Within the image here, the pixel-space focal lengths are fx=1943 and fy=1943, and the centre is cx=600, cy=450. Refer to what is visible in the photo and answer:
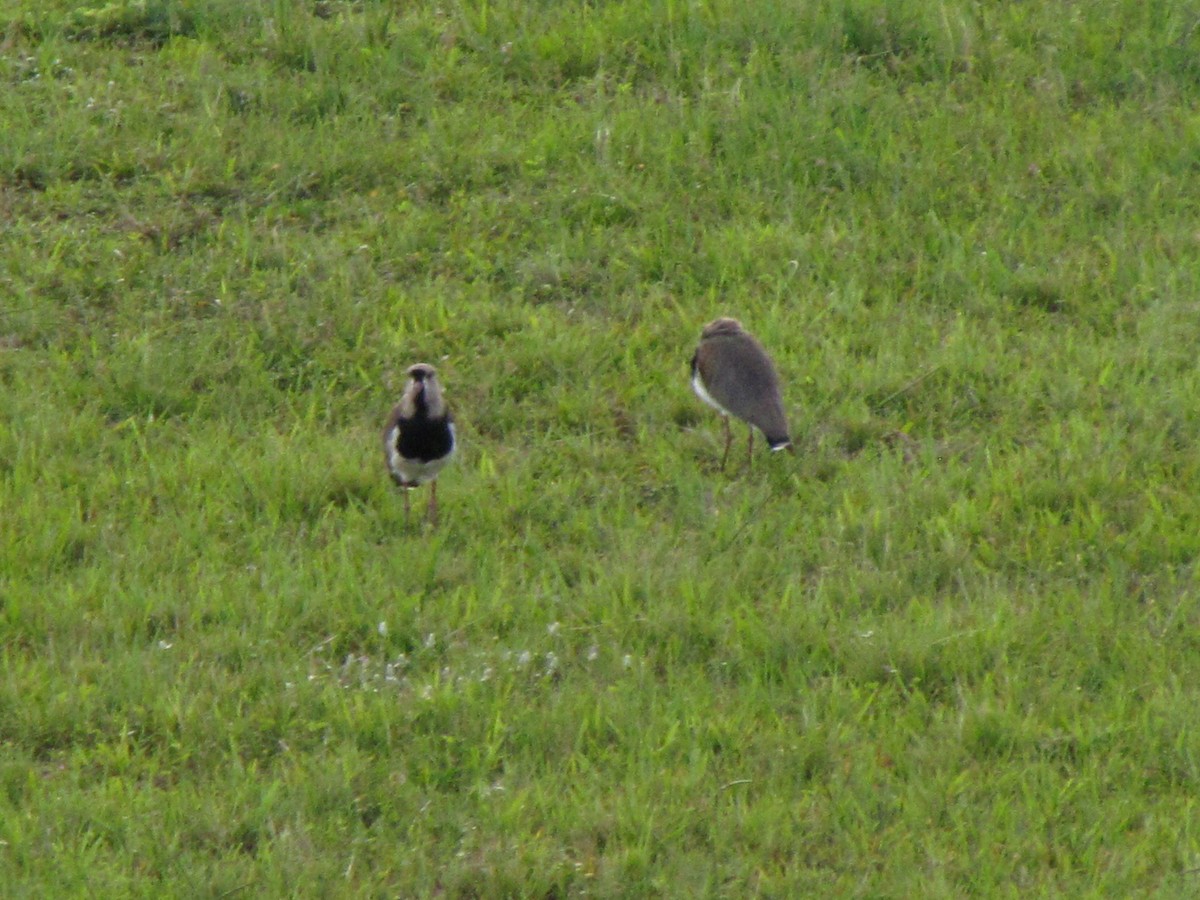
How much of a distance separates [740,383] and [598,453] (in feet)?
2.35

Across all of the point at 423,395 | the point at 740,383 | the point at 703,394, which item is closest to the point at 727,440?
the point at 703,394

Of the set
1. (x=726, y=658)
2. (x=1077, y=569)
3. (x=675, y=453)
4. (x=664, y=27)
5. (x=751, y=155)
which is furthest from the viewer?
(x=664, y=27)

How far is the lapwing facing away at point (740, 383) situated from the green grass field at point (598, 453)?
8.2 inches

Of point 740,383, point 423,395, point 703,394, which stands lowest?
point 703,394

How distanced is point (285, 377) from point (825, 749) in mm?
3819

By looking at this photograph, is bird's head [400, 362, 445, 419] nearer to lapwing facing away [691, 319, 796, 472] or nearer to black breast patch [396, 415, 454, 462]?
black breast patch [396, 415, 454, 462]

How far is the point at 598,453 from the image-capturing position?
8625 millimetres

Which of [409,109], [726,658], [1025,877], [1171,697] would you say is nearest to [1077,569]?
[1171,697]

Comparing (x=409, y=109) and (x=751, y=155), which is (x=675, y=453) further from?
(x=409, y=109)

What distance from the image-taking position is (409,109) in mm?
11383

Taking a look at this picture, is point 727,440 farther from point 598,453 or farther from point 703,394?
point 598,453

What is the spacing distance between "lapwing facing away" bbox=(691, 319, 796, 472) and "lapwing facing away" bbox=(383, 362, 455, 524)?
4.04 feet

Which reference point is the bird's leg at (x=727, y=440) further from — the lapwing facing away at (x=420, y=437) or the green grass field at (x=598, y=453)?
the lapwing facing away at (x=420, y=437)

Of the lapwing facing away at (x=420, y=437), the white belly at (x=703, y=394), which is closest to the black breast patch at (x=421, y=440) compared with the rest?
the lapwing facing away at (x=420, y=437)
